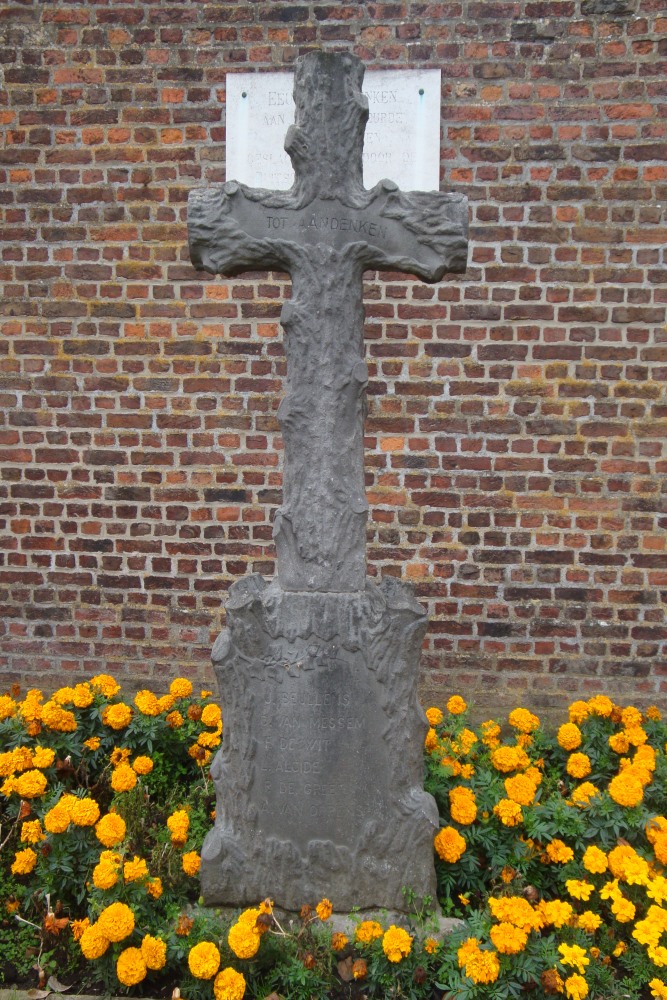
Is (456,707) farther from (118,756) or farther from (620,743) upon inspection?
(118,756)

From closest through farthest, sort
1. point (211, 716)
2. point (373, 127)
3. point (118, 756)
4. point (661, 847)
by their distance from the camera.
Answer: point (661, 847), point (118, 756), point (211, 716), point (373, 127)

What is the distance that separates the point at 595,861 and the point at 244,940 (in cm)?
104

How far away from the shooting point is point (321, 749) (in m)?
2.33

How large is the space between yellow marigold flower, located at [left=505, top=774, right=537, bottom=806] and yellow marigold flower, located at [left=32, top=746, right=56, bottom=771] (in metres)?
1.55

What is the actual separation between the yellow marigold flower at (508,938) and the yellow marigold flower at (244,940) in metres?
0.62

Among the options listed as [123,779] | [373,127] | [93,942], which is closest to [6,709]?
[123,779]

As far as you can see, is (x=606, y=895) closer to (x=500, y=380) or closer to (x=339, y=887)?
(x=339, y=887)

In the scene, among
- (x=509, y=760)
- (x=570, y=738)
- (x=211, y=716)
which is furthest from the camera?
(x=211, y=716)

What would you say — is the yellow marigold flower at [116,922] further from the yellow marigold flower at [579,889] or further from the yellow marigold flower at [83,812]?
the yellow marigold flower at [579,889]

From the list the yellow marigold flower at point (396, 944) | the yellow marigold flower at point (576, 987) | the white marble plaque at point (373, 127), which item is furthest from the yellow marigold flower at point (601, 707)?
the white marble plaque at point (373, 127)

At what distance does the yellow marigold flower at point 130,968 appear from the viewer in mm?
2016

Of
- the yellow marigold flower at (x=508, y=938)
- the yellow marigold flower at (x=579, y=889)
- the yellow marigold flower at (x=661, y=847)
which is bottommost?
the yellow marigold flower at (x=579, y=889)

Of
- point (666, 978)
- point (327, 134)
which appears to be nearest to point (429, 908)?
point (666, 978)

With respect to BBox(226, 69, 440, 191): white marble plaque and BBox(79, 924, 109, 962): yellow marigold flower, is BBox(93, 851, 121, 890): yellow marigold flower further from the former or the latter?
BBox(226, 69, 440, 191): white marble plaque
